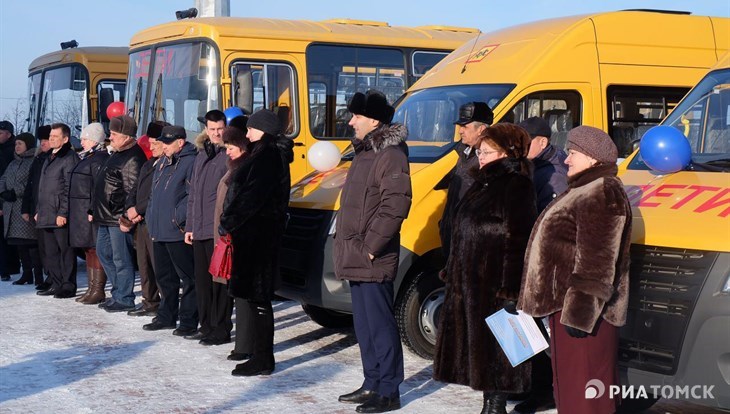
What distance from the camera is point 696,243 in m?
5.43

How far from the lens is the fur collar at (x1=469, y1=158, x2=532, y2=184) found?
19.8 ft

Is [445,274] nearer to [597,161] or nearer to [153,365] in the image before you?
[597,161]

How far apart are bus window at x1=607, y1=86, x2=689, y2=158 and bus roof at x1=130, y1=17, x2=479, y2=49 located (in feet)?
16.6

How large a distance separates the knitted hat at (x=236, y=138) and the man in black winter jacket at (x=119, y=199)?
8.83ft

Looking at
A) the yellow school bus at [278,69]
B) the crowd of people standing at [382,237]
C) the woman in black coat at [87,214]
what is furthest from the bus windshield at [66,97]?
the crowd of people standing at [382,237]

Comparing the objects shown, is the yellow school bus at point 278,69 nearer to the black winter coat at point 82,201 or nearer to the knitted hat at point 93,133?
the knitted hat at point 93,133

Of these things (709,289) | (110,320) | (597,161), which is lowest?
(110,320)

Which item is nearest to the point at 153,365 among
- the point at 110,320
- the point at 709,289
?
the point at 110,320

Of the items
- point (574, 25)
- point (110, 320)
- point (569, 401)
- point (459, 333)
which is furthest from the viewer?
point (110, 320)

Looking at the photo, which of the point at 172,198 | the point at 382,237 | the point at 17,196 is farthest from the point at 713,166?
the point at 17,196

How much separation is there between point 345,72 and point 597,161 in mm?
8455

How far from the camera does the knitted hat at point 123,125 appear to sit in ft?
34.7

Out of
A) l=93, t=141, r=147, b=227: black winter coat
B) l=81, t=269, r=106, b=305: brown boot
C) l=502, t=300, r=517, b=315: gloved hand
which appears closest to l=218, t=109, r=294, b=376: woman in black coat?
l=502, t=300, r=517, b=315: gloved hand

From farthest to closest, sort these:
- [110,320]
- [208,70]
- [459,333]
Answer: [208,70], [110,320], [459,333]
